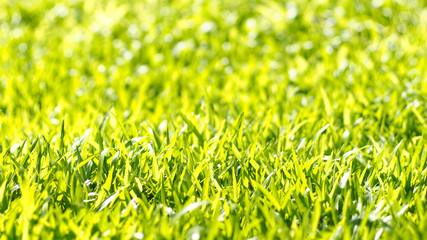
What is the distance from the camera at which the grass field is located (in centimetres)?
204

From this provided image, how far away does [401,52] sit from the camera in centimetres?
445

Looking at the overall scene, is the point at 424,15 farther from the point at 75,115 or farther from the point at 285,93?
the point at 75,115

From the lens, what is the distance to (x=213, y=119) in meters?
3.08

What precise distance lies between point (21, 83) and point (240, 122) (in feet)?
7.01

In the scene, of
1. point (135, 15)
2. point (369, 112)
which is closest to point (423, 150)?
point (369, 112)

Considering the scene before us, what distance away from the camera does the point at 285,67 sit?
446cm

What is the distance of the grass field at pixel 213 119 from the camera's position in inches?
80.4

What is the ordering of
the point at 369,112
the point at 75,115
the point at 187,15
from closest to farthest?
the point at 369,112, the point at 75,115, the point at 187,15

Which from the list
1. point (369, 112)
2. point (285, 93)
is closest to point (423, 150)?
point (369, 112)

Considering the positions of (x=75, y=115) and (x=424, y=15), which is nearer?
(x=75, y=115)

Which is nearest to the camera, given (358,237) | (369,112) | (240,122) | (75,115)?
(358,237)

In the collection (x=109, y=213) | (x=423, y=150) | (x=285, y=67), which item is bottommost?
(x=285, y=67)

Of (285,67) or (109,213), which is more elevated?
(109,213)

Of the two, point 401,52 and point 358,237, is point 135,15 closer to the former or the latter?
point 401,52
